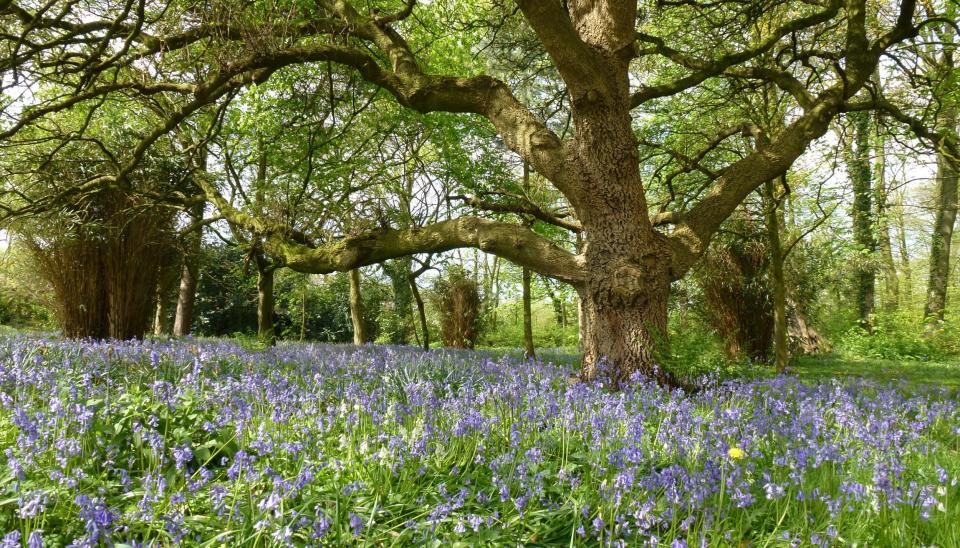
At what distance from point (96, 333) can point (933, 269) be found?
24.4 meters

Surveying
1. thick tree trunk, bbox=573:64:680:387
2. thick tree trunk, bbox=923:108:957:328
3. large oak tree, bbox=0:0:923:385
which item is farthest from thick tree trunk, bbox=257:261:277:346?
thick tree trunk, bbox=923:108:957:328

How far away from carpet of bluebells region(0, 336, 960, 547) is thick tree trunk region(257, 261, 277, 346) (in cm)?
439

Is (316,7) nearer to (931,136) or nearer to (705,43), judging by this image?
(705,43)

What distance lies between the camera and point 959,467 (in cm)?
302

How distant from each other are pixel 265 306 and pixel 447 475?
682 cm

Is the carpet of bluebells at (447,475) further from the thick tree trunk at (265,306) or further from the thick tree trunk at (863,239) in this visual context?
the thick tree trunk at (863,239)

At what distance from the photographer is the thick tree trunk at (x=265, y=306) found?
818 cm

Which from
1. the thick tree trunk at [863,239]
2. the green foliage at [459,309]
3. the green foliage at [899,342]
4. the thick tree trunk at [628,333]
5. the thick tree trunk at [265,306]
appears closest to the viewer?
the thick tree trunk at [628,333]

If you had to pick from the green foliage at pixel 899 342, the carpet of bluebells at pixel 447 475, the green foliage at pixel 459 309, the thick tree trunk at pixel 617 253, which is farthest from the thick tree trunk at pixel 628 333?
the green foliage at pixel 899 342

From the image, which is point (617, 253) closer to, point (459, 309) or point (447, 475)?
point (447, 475)

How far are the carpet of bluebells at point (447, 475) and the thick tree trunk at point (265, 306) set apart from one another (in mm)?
4388

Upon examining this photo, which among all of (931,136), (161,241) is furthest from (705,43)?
(161,241)

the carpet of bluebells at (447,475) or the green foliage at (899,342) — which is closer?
the carpet of bluebells at (447,475)

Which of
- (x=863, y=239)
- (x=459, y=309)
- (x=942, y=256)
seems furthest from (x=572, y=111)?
(x=942, y=256)
